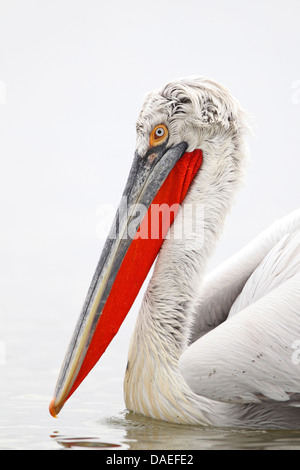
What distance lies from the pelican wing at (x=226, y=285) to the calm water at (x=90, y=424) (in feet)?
2.37

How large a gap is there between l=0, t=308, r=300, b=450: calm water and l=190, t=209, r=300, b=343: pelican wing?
28.4 inches

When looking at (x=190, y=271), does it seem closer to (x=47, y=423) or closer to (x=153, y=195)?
(x=153, y=195)

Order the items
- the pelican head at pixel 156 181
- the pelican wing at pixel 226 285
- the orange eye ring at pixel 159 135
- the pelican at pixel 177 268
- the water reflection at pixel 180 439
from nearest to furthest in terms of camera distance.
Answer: the water reflection at pixel 180 439
the pelican at pixel 177 268
the pelican head at pixel 156 181
the orange eye ring at pixel 159 135
the pelican wing at pixel 226 285

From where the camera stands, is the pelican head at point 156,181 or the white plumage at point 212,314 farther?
the pelican head at point 156,181

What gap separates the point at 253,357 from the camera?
15.1ft

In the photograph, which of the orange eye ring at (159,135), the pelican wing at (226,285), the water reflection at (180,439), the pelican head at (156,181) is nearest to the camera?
the water reflection at (180,439)

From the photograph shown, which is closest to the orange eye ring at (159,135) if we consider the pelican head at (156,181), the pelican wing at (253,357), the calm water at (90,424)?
the pelican head at (156,181)

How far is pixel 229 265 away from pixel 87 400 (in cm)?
124

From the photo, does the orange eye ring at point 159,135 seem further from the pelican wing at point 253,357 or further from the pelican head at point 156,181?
the pelican wing at point 253,357

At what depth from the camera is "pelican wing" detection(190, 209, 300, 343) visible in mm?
5652

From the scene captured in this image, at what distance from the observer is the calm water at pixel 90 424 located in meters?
4.63

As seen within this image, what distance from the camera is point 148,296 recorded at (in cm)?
523

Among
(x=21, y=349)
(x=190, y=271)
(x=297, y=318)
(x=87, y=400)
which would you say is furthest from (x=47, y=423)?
(x=21, y=349)
